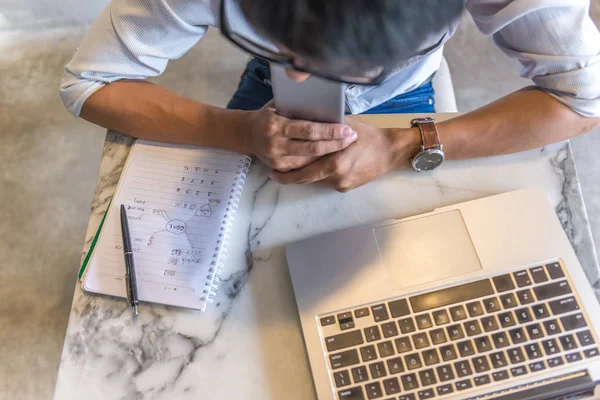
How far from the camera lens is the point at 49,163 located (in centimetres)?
143

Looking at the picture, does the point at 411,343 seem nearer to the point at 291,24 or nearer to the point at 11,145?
the point at 291,24

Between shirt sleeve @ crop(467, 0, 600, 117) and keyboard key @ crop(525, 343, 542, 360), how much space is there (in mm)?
333

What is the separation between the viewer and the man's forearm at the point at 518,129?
640 mm

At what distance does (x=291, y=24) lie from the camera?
11.6 inches

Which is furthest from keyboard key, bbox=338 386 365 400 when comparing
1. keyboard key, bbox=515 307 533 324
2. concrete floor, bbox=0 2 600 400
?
concrete floor, bbox=0 2 600 400

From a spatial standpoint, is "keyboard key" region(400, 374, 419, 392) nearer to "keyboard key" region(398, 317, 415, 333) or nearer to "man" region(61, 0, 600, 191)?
"keyboard key" region(398, 317, 415, 333)

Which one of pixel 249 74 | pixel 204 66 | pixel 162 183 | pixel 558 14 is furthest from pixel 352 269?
pixel 204 66

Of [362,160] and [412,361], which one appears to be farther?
[362,160]

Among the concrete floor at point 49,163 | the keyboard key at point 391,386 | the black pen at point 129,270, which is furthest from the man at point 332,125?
the concrete floor at point 49,163

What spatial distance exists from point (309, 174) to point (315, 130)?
9 centimetres

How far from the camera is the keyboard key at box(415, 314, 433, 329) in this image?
0.54 meters

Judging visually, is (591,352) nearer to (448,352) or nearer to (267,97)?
(448,352)

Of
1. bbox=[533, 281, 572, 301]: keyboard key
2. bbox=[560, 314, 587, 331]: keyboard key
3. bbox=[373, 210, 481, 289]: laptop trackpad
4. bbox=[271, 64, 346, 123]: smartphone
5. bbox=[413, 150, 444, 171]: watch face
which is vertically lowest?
bbox=[560, 314, 587, 331]: keyboard key

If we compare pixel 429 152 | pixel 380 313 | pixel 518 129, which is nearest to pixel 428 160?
pixel 429 152
